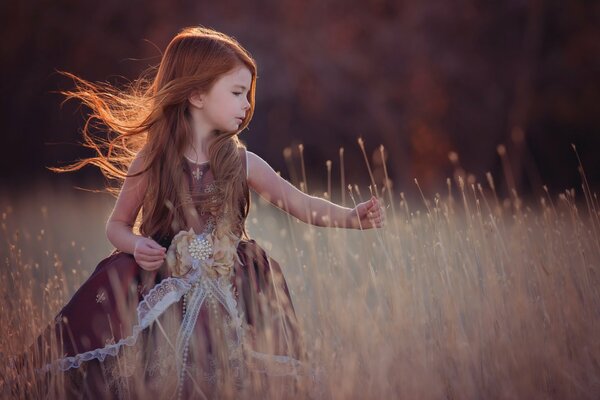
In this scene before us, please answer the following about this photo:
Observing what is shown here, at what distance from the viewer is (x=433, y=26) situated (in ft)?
39.4

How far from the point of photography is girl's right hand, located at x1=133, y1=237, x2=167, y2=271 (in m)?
2.68

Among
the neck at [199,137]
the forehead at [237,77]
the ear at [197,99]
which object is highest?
the forehead at [237,77]

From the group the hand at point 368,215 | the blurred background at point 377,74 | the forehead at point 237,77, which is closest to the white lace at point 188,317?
the hand at point 368,215

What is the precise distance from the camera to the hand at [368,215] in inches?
115

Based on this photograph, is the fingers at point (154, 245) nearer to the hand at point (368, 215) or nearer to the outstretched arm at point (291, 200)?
the outstretched arm at point (291, 200)

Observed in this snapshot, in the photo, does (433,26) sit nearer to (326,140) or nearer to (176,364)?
(326,140)

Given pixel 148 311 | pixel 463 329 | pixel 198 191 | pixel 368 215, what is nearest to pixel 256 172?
pixel 198 191

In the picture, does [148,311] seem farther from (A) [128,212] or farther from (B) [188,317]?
(A) [128,212]

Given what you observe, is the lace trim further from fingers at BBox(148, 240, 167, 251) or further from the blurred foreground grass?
the blurred foreground grass

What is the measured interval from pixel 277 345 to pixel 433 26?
33.0 ft

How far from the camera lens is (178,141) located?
2996 millimetres

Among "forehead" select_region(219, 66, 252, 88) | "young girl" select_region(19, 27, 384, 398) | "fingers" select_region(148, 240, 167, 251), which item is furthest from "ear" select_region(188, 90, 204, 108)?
"fingers" select_region(148, 240, 167, 251)

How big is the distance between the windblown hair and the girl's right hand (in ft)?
0.62

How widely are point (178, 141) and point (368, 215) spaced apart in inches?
32.1
